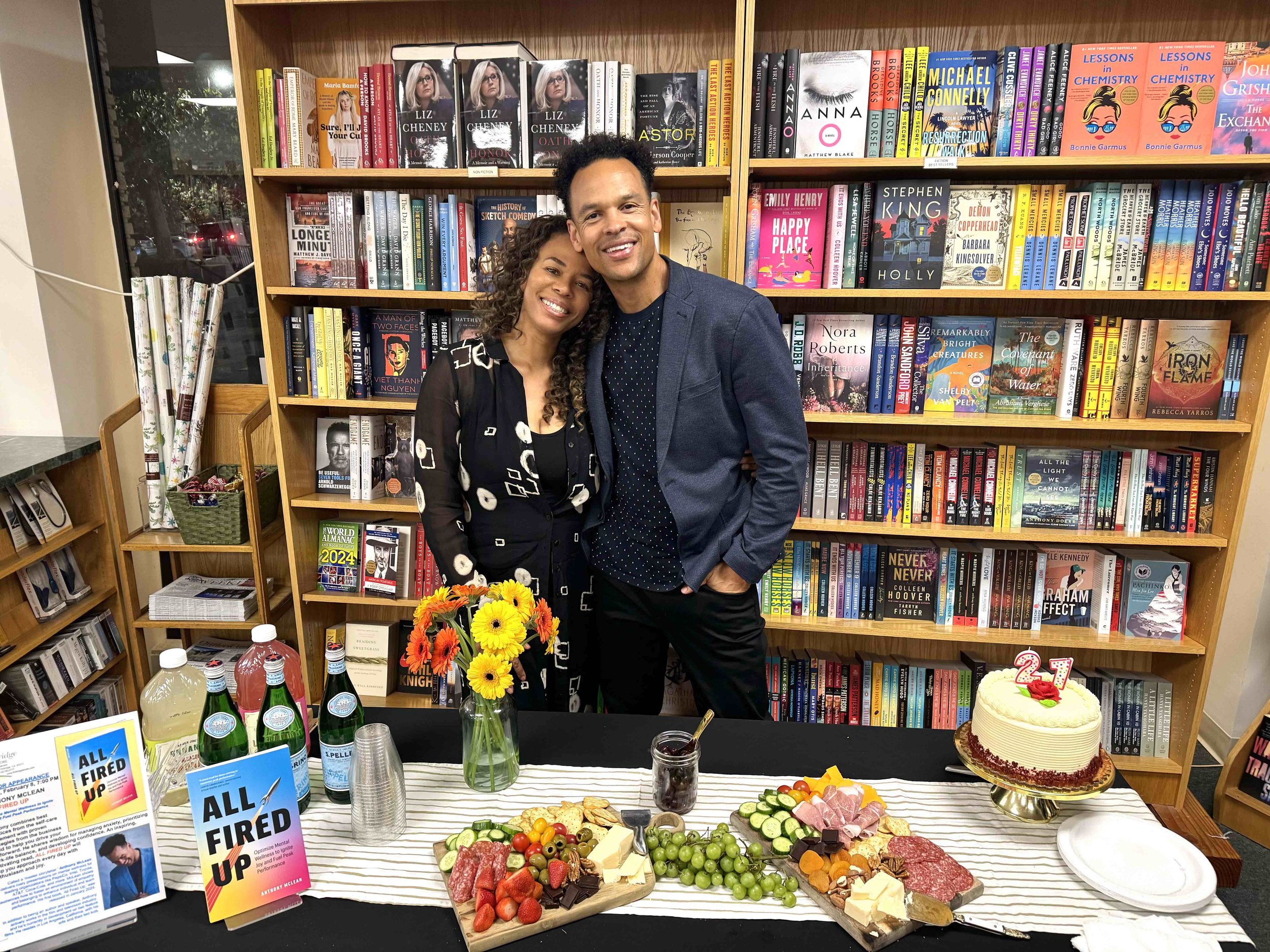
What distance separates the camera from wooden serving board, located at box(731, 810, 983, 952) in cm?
103

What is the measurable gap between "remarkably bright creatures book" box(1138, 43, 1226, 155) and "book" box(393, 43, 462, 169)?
1.95 meters

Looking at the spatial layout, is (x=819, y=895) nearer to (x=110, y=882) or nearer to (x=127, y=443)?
(x=110, y=882)

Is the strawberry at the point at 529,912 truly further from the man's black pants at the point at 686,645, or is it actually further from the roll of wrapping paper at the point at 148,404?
the roll of wrapping paper at the point at 148,404

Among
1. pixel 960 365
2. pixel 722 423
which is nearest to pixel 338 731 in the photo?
pixel 722 423

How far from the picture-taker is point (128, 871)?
108 centimetres

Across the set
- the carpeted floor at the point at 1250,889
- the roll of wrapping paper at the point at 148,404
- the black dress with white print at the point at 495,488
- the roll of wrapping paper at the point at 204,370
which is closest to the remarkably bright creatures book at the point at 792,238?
the black dress with white print at the point at 495,488

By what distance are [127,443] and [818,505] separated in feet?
8.86

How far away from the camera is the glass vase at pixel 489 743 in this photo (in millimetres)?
1286

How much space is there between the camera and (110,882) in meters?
1.07

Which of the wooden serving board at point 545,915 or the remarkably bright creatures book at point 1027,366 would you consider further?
the remarkably bright creatures book at point 1027,366

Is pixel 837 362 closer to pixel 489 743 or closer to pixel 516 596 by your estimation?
pixel 516 596

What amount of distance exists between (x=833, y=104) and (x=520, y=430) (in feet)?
4.24

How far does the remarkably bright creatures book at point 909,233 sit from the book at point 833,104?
0.55 feet

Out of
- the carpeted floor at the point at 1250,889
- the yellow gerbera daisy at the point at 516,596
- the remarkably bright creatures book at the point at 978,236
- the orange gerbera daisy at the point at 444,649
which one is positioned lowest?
the carpeted floor at the point at 1250,889
